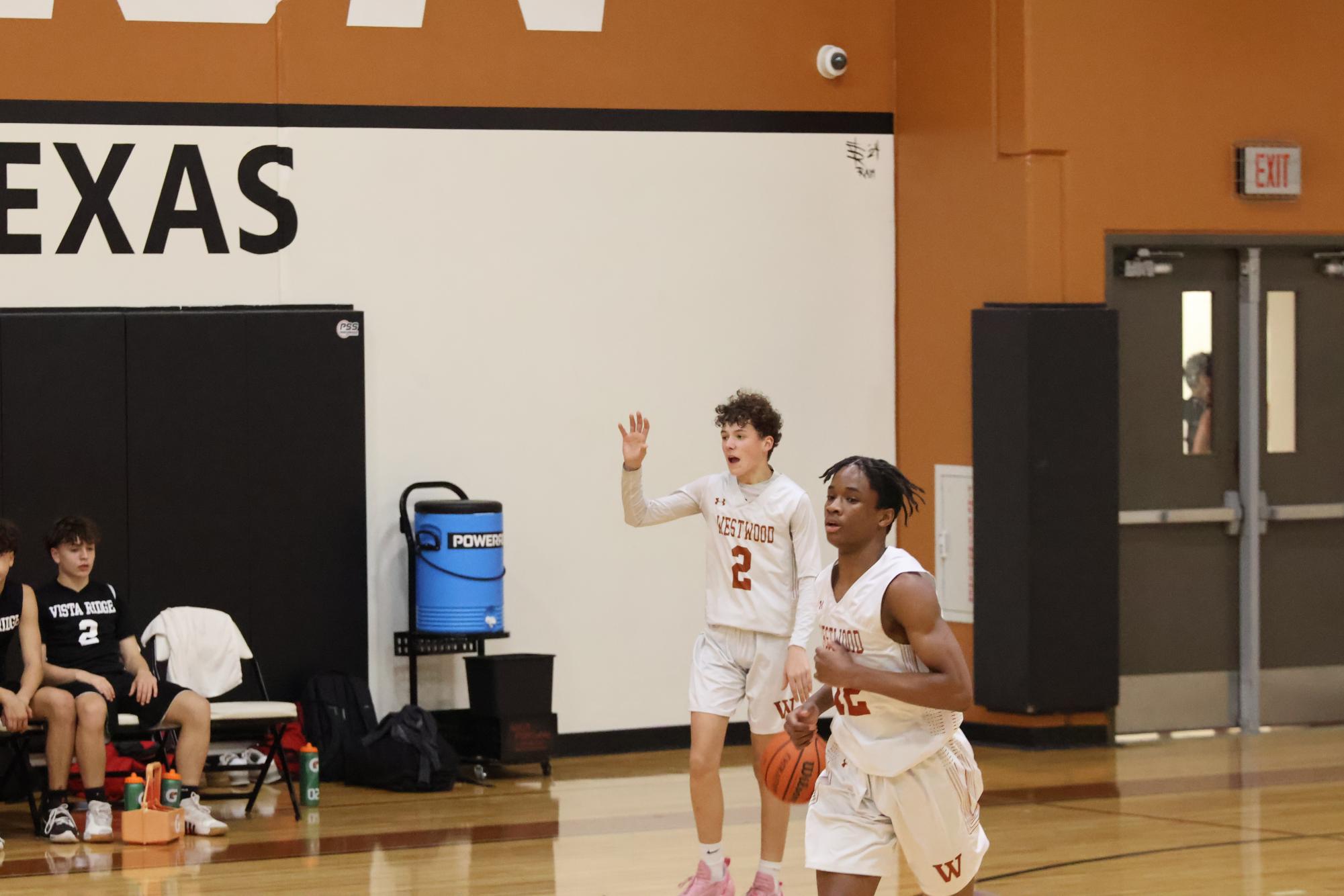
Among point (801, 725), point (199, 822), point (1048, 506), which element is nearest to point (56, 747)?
point (199, 822)

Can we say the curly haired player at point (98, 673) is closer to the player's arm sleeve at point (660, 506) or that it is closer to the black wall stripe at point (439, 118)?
the black wall stripe at point (439, 118)

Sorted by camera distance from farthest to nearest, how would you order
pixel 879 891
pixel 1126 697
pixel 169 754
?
→ pixel 1126 697 < pixel 169 754 < pixel 879 891

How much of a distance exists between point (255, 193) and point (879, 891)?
14.7 feet

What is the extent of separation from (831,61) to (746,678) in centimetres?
447

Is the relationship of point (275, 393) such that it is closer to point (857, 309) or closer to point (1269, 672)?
point (857, 309)

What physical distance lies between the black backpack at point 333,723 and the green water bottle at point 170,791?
4.28 ft

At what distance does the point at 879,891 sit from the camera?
6.56 meters

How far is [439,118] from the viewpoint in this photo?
9.21 metres

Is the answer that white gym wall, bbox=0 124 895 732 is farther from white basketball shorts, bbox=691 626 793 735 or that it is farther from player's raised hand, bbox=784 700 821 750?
player's raised hand, bbox=784 700 821 750

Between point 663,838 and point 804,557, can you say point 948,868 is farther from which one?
point 663,838

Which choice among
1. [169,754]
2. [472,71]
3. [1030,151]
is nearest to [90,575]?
[169,754]

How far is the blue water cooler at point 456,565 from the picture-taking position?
8.79m

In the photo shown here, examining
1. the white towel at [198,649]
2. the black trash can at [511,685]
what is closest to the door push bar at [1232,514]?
the black trash can at [511,685]

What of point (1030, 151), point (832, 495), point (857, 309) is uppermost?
point (1030, 151)
